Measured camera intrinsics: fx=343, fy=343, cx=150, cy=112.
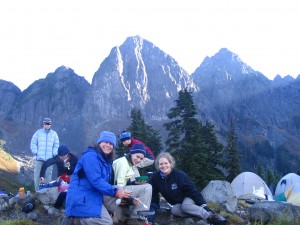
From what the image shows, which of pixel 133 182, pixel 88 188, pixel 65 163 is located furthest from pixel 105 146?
pixel 65 163

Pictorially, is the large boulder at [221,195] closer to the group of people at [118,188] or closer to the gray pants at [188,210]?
the gray pants at [188,210]

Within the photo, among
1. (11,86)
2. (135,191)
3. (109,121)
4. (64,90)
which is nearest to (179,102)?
(135,191)

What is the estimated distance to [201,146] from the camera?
2456cm

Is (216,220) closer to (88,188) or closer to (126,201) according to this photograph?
(126,201)

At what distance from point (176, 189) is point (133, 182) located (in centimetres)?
111

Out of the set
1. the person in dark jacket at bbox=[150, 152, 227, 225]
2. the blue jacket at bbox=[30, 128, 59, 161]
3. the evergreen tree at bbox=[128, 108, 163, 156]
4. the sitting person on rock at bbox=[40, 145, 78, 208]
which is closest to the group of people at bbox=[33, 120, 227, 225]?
the person in dark jacket at bbox=[150, 152, 227, 225]

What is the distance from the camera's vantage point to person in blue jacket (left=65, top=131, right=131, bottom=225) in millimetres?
5383

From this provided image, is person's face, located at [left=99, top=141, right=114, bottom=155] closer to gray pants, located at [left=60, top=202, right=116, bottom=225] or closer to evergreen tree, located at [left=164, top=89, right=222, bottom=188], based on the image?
gray pants, located at [left=60, top=202, right=116, bottom=225]

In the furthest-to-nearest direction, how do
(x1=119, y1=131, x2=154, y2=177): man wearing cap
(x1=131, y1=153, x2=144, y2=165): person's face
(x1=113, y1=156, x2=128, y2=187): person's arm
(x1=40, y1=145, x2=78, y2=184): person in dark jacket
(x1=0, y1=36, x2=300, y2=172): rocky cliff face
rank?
1. (x1=0, y1=36, x2=300, y2=172): rocky cliff face
2. (x1=40, y1=145, x2=78, y2=184): person in dark jacket
3. (x1=119, y1=131, x2=154, y2=177): man wearing cap
4. (x1=131, y1=153, x2=144, y2=165): person's face
5. (x1=113, y1=156, x2=128, y2=187): person's arm

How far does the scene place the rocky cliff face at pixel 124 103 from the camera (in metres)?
139

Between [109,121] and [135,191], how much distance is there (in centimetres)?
13249

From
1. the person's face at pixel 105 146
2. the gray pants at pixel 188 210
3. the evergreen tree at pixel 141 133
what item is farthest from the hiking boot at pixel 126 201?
the evergreen tree at pixel 141 133

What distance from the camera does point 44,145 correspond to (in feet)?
39.3

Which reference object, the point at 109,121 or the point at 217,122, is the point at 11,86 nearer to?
the point at 109,121
